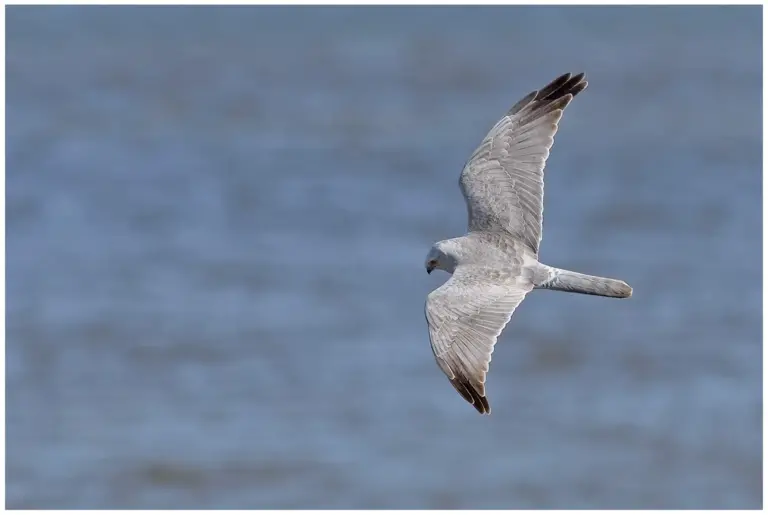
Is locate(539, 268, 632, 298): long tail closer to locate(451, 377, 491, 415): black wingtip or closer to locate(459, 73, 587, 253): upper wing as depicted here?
locate(459, 73, 587, 253): upper wing

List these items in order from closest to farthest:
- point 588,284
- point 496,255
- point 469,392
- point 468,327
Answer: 1. point 469,392
2. point 468,327
3. point 588,284
4. point 496,255

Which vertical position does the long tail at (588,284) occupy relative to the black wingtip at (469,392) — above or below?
above

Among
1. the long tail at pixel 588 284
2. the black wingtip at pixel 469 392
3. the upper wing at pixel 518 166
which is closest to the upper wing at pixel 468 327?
the black wingtip at pixel 469 392

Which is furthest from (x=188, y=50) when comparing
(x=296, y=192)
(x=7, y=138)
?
(x=296, y=192)

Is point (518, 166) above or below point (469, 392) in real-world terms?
above

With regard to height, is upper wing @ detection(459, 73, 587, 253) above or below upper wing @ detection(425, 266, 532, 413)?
above

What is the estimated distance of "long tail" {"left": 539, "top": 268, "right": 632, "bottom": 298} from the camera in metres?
8.41

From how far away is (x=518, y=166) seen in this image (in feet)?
30.5

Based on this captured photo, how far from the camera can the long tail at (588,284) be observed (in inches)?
331

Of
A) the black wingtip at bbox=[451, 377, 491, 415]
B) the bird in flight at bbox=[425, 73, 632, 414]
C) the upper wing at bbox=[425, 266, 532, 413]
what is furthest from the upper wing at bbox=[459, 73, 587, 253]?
the black wingtip at bbox=[451, 377, 491, 415]

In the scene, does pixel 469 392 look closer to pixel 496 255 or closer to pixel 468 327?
pixel 468 327

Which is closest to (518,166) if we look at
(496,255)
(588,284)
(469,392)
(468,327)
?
(496,255)

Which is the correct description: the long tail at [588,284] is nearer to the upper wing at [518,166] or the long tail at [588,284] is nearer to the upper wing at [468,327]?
the upper wing at [468,327]

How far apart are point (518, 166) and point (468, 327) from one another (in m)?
1.45
